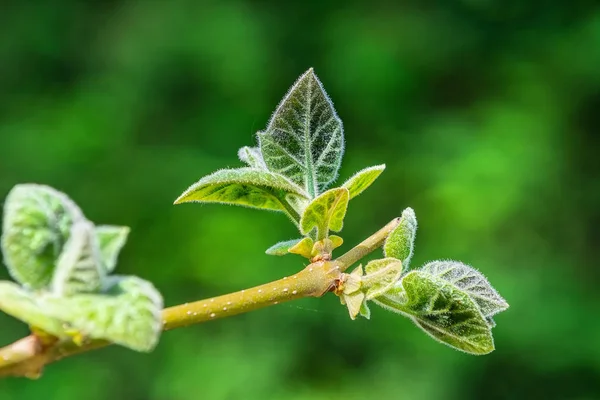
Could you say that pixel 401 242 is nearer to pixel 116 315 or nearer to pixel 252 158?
pixel 252 158

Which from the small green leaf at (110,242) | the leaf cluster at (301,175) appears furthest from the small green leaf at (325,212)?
the small green leaf at (110,242)

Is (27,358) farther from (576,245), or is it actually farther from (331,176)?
(576,245)

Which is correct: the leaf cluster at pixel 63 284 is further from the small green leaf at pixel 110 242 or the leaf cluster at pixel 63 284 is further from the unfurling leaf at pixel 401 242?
the unfurling leaf at pixel 401 242

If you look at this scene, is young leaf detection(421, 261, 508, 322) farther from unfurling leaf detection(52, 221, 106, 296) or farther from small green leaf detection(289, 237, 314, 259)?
unfurling leaf detection(52, 221, 106, 296)

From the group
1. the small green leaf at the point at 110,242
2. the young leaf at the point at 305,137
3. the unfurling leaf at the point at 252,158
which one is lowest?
the small green leaf at the point at 110,242

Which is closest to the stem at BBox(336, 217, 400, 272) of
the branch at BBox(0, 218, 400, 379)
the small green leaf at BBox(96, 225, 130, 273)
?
the branch at BBox(0, 218, 400, 379)

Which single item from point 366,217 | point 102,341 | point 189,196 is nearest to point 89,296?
point 102,341

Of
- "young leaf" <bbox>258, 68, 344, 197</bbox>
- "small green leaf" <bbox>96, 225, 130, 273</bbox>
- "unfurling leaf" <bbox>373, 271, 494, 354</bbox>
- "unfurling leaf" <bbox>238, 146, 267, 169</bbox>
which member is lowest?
"unfurling leaf" <bbox>373, 271, 494, 354</bbox>
